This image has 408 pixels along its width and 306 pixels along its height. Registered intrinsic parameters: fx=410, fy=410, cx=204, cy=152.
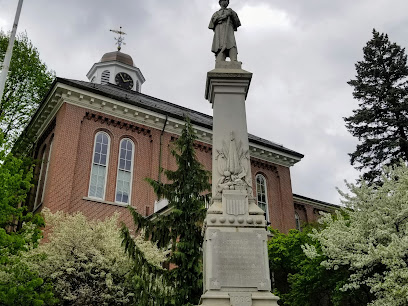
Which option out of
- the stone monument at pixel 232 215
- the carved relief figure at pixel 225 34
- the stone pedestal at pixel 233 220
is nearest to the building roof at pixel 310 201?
the carved relief figure at pixel 225 34

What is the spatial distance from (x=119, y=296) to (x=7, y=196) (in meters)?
4.82

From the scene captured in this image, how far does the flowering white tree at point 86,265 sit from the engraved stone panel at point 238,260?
6359 millimetres

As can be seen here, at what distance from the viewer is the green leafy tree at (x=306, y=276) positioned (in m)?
14.8

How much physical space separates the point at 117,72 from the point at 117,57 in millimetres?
1711

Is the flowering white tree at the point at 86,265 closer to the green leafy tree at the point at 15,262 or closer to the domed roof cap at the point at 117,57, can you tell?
the green leafy tree at the point at 15,262

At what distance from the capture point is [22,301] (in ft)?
40.5

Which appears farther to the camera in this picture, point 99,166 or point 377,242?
point 99,166

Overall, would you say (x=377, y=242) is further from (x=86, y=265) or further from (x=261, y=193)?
(x=261, y=193)

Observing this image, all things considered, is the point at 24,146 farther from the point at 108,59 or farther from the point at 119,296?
the point at 108,59

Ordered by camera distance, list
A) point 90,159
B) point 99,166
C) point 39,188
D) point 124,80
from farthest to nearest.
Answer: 1. point 124,80
2. point 39,188
3. point 99,166
4. point 90,159

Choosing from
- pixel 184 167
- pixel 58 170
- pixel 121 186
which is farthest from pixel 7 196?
pixel 121 186

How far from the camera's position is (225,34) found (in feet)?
32.6

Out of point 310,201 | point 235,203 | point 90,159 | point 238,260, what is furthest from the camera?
point 310,201

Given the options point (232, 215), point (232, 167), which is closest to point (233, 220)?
point (232, 215)
